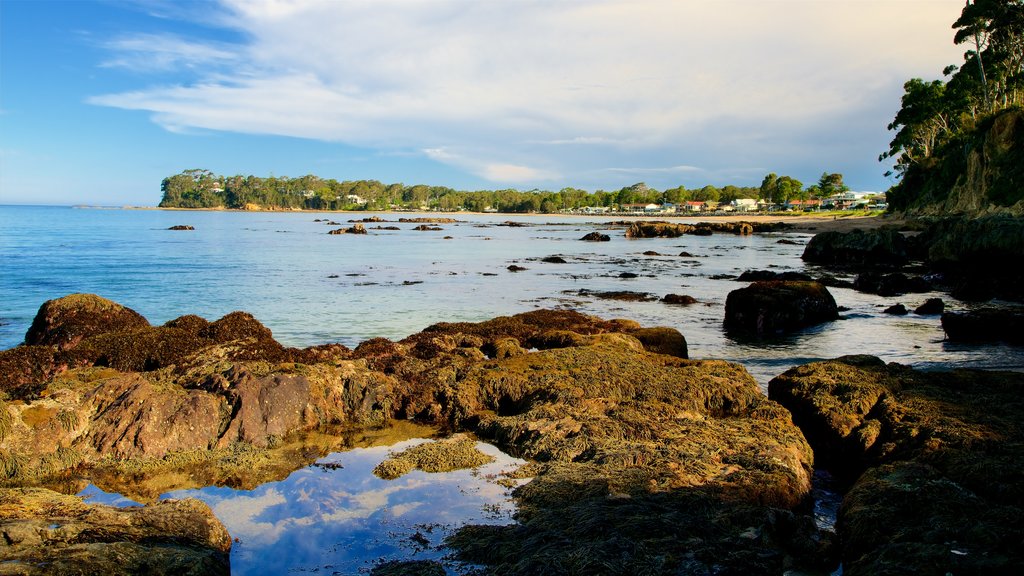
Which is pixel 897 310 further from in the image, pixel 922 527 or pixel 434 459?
pixel 434 459

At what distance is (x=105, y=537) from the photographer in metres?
4.06

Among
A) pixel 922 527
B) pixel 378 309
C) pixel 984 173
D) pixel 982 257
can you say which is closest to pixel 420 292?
pixel 378 309

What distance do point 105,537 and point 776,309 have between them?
15108 mm

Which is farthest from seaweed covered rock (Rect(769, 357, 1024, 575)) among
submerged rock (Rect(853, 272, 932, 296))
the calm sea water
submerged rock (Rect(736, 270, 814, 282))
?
submerged rock (Rect(736, 270, 814, 282))

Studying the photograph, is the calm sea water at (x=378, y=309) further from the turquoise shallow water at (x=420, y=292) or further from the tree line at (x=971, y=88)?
the tree line at (x=971, y=88)

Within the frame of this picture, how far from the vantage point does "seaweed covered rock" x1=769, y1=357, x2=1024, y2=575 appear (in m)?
3.62

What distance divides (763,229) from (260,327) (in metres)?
83.6

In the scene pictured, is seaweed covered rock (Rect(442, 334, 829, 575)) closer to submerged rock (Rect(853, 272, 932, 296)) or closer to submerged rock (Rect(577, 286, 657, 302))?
submerged rock (Rect(577, 286, 657, 302))

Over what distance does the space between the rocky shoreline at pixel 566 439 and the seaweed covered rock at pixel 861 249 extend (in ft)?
97.3

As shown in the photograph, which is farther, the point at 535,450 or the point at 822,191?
the point at 822,191

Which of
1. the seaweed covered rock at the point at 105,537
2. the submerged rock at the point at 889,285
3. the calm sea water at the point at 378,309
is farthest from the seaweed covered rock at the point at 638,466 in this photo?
the submerged rock at the point at 889,285

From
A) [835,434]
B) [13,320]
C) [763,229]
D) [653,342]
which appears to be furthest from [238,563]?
[763,229]

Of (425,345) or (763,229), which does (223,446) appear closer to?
(425,345)

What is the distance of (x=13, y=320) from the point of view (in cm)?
1667
